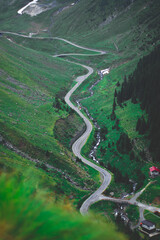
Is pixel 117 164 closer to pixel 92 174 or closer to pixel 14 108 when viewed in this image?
pixel 92 174

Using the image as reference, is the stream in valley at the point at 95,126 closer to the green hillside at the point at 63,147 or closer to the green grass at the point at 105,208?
the green hillside at the point at 63,147

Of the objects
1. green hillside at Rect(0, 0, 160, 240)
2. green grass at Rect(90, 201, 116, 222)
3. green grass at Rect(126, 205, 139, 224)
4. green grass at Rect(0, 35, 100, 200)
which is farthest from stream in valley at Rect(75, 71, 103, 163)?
green grass at Rect(126, 205, 139, 224)

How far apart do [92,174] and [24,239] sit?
2587 inches

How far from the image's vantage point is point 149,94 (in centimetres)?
10262

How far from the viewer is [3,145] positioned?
2427 inches

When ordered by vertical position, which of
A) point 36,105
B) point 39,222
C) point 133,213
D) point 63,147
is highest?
point 39,222

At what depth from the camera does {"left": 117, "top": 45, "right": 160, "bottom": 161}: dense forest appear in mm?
80312

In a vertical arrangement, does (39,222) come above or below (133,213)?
above

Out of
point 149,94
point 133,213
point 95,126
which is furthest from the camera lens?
point 95,126

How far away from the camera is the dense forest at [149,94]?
263 feet

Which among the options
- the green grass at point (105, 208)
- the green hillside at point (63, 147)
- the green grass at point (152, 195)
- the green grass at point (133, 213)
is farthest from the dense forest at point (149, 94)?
the green grass at point (105, 208)

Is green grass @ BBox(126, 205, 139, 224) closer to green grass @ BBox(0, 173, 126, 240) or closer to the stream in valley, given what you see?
the stream in valley

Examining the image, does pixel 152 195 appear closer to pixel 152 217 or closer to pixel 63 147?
pixel 152 217

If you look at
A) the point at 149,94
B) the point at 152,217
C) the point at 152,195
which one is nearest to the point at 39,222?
the point at 152,217
